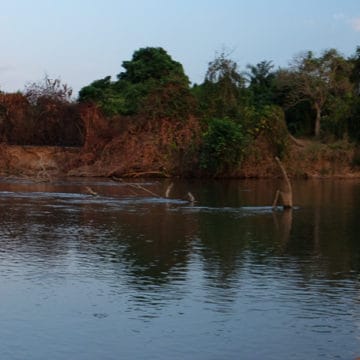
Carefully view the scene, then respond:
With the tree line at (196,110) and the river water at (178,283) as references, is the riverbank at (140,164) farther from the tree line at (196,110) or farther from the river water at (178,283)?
the river water at (178,283)

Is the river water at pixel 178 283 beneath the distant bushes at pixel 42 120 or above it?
beneath

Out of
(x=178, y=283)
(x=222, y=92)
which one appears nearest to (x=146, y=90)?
(x=222, y=92)

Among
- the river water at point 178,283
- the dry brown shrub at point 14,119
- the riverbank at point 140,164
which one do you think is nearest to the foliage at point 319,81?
the riverbank at point 140,164

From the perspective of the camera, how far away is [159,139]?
54562 mm

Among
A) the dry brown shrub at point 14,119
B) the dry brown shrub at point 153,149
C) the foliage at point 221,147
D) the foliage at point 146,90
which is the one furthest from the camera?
the dry brown shrub at point 14,119

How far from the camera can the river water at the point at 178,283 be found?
428 inches

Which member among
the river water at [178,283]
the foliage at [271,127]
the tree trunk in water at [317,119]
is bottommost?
the river water at [178,283]

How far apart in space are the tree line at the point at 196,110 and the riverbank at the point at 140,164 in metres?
1.13

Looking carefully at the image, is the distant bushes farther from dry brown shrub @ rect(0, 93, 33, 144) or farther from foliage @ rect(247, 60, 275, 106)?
foliage @ rect(247, 60, 275, 106)

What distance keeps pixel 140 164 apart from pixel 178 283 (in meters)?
38.6

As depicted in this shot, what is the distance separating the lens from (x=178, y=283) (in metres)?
15.1

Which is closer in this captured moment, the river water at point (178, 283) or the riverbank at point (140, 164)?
the river water at point (178, 283)

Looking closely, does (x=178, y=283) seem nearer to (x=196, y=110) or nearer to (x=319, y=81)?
(x=196, y=110)

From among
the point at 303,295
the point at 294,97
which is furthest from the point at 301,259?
the point at 294,97
